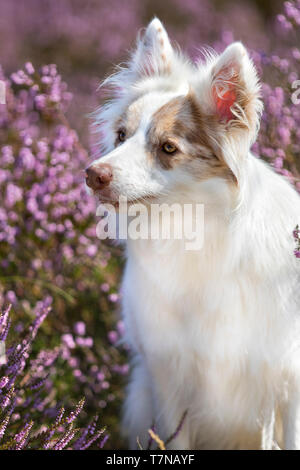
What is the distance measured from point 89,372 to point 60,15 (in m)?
6.90

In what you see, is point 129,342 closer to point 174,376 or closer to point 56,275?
point 174,376

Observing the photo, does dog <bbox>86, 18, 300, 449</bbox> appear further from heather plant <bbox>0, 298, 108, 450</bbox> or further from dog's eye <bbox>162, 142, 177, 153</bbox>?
heather plant <bbox>0, 298, 108, 450</bbox>

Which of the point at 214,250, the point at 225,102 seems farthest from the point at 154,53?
the point at 214,250

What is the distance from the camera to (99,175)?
7.89 ft

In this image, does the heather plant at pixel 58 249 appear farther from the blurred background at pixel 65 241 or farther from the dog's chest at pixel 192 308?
the dog's chest at pixel 192 308

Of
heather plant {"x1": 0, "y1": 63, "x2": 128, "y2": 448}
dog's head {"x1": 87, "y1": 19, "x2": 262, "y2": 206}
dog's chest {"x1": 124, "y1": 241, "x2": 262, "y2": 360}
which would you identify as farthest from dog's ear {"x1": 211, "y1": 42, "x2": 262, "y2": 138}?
heather plant {"x1": 0, "y1": 63, "x2": 128, "y2": 448}

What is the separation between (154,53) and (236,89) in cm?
64

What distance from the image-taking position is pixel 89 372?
3674mm

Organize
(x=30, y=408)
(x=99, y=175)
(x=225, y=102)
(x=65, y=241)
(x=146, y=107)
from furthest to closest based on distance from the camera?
(x=65, y=241), (x=30, y=408), (x=146, y=107), (x=225, y=102), (x=99, y=175)

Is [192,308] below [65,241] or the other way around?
below

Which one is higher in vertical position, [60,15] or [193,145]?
[60,15]

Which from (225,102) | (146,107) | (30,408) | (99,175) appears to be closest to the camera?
(99,175)

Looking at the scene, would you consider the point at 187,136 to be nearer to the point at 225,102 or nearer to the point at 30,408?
the point at 225,102
